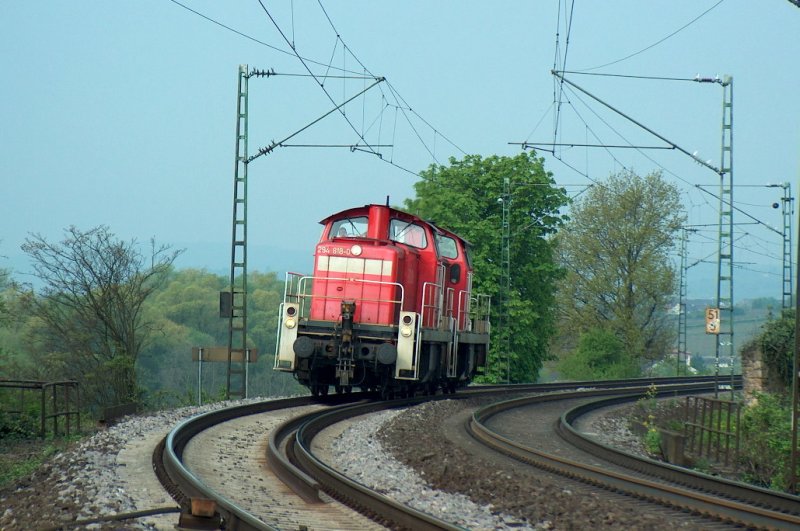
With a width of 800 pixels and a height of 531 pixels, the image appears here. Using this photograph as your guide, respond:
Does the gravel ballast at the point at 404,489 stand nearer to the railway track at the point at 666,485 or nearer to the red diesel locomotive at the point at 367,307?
the railway track at the point at 666,485

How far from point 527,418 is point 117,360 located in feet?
43.1

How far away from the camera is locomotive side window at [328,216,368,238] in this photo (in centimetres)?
1855

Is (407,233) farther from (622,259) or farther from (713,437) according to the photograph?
(622,259)

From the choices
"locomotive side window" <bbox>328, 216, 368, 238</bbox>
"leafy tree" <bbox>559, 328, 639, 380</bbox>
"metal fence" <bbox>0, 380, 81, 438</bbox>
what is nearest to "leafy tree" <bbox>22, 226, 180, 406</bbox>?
"metal fence" <bbox>0, 380, 81, 438</bbox>

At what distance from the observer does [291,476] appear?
8828mm

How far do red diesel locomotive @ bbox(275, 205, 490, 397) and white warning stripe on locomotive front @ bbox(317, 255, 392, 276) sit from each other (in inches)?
0.8

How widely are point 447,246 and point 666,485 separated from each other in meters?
11.1

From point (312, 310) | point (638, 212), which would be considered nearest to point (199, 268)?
point (638, 212)

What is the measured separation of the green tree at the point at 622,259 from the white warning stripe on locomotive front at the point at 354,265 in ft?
123

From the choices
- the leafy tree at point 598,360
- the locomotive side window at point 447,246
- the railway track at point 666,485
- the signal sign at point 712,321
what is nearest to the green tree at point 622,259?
the leafy tree at point 598,360

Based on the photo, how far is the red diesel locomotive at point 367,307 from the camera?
56.1ft

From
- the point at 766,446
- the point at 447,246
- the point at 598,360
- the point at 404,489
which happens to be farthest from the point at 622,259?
the point at 404,489

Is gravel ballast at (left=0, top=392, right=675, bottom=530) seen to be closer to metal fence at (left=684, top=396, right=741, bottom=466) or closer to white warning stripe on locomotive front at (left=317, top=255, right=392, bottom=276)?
metal fence at (left=684, top=396, right=741, bottom=466)

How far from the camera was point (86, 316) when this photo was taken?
28.2m
